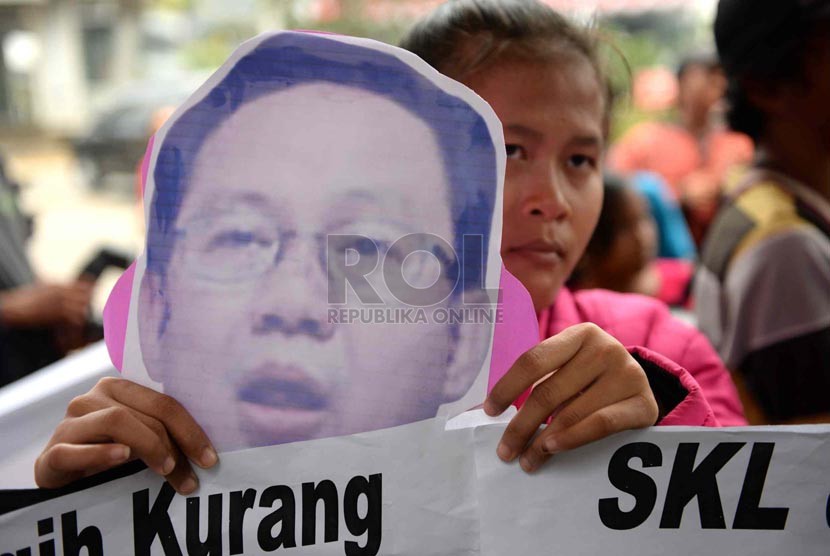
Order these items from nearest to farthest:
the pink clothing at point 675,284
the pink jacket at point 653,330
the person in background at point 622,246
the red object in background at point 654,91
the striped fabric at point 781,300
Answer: the pink jacket at point 653,330, the striped fabric at point 781,300, the person in background at point 622,246, the pink clothing at point 675,284, the red object in background at point 654,91

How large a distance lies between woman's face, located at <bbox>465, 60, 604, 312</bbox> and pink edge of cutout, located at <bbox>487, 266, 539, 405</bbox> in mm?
106

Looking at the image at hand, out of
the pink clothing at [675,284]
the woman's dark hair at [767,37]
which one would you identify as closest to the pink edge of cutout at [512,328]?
the woman's dark hair at [767,37]

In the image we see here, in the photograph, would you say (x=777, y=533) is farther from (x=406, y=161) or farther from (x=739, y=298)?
(x=739, y=298)

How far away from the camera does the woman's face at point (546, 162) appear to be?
613mm

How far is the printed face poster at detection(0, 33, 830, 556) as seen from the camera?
50cm

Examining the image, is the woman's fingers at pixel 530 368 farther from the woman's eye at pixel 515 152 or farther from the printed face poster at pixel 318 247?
the woman's eye at pixel 515 152

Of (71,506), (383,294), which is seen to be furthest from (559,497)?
(71,506)

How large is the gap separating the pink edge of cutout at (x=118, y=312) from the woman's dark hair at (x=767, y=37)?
0.92 metres

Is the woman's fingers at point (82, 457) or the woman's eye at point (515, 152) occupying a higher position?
the woman's eye at point (515, 152)

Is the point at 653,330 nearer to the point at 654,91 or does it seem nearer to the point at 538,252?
the point at 538,252

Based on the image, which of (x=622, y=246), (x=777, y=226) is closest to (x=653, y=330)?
(x=777, y=226)

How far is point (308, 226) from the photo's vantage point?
51cm

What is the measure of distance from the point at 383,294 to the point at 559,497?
0.20m

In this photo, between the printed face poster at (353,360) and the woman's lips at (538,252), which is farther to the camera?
the woman's lips at (538,252)
